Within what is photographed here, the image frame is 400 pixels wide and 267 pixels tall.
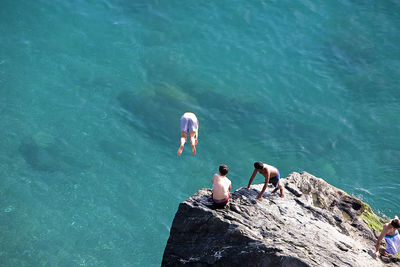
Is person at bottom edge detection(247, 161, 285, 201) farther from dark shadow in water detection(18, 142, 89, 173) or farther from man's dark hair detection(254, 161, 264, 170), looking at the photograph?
dark shadow in water detection(18, 142, 89, 173)

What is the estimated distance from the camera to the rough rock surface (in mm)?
14344

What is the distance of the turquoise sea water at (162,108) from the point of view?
26766 mm

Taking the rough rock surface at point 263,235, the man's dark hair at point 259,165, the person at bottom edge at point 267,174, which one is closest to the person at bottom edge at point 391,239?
the rough rock surface at point 263,235

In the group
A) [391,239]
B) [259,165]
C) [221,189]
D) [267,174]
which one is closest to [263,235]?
[221,189]

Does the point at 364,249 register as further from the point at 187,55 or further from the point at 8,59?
the point at 8,59

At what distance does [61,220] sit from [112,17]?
1903 cm

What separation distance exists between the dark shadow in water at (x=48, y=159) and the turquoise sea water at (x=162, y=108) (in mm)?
80

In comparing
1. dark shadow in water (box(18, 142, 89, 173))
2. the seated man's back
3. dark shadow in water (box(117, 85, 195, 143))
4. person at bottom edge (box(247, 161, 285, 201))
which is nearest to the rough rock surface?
person at bottom edge (box(247, 161, 285, 201))

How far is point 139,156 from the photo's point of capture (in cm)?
2967

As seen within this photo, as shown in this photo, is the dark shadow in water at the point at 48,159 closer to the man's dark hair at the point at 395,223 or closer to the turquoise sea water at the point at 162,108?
the turquoise sea water at the point at 162,108

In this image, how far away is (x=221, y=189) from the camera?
15.2 metres

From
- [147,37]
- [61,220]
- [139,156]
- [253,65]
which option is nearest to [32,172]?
[61,220]

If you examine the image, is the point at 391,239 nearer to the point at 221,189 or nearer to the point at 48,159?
the point at 221,189

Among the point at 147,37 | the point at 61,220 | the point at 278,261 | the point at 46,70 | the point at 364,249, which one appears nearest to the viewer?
the point at 278,261
